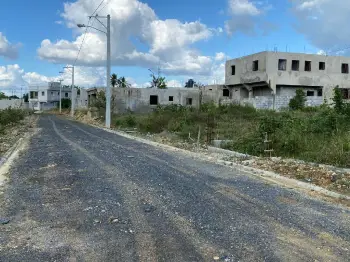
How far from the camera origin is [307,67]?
169 feet

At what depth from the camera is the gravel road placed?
5.05m

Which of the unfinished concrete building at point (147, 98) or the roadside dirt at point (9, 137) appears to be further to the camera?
Answer: the unfinished concrete building at point (147, 98)

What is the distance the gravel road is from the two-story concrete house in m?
40.0

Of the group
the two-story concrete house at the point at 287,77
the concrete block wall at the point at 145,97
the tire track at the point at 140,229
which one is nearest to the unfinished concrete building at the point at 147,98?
the concrete block wall at the point at 145,97

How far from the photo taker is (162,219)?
643 centimetres

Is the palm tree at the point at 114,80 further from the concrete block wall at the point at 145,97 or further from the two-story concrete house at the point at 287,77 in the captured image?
the two-story concrete house at the point at 287,77

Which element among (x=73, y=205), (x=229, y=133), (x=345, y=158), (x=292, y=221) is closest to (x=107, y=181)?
(x=73, y=205)

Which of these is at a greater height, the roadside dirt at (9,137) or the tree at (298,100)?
the tree at (298,100)

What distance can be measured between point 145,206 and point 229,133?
13981 mm

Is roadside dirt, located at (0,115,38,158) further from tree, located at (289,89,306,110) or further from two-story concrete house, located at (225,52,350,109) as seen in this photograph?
tree, located at (289,89,306,110)

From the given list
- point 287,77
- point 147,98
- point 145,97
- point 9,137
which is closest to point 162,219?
point 9,137

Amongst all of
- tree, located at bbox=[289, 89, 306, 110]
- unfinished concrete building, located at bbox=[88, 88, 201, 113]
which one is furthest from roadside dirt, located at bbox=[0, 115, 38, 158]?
tree, located at bbox=[289, 89, 306, 110]

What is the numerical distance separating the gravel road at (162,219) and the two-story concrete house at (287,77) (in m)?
40.0

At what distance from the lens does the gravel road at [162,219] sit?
5.05m
